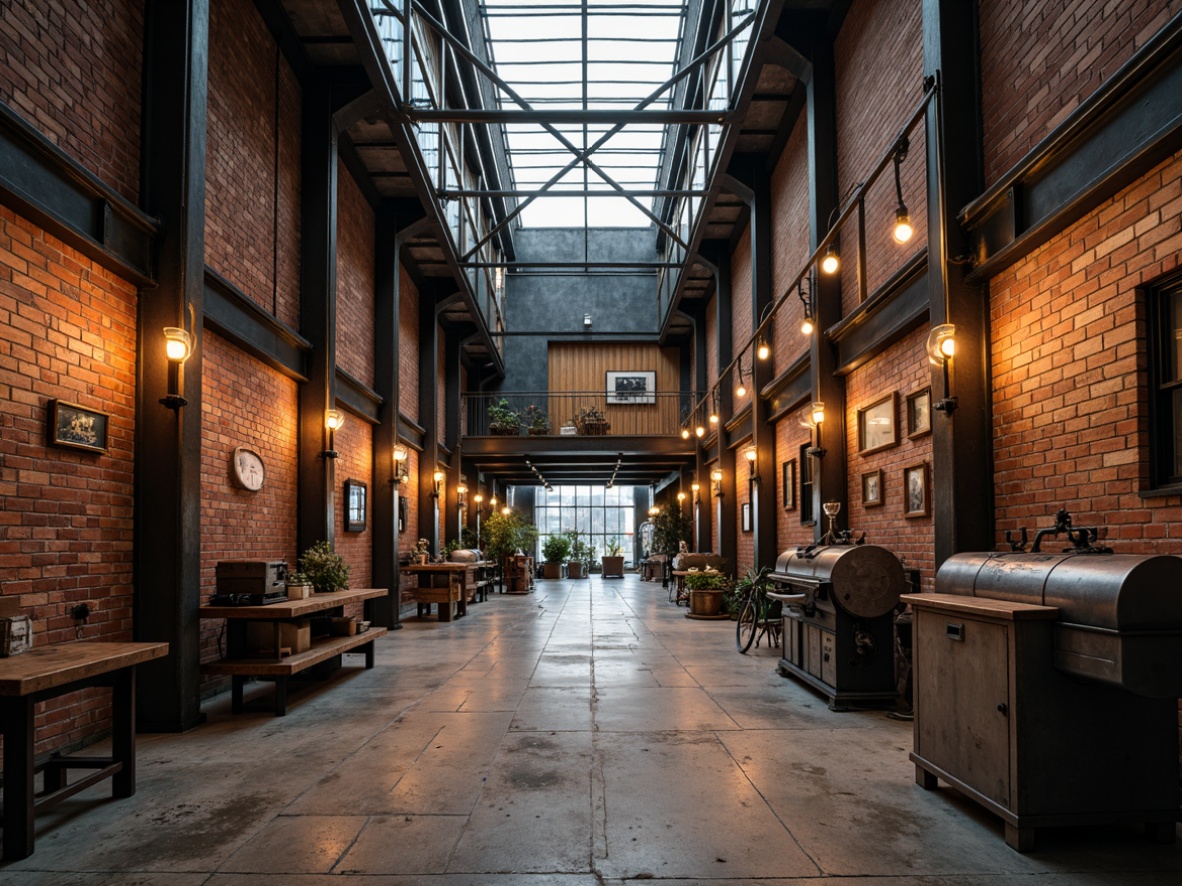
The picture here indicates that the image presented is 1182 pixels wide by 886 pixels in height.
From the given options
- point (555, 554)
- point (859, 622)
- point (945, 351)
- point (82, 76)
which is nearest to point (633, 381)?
point (555, 554)

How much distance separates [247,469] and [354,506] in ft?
12.0

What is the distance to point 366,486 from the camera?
12172mm

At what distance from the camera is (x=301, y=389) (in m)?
9.21

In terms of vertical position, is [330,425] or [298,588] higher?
[330,425]

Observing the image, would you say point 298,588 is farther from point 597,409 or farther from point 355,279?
point 597,409

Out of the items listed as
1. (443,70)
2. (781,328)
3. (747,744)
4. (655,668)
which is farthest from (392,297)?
(747,744)

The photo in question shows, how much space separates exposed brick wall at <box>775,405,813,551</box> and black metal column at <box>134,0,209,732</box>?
715cm

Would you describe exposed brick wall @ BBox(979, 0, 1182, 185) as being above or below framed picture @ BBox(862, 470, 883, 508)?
above

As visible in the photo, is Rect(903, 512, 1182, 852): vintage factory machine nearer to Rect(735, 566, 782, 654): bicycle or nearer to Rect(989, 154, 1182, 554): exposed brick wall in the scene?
Rect(989, 154, 1182, 554): exposed brick wall

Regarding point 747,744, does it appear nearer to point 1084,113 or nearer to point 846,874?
point 846,874

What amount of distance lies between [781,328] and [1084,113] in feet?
26.9

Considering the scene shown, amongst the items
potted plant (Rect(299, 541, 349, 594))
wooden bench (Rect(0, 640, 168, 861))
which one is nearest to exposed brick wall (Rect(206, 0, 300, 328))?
potted plant (Rect(299, 541, 349, 594))

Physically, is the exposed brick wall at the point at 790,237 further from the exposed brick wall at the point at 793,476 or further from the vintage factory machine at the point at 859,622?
the vintage factory machine at the point at 859,622

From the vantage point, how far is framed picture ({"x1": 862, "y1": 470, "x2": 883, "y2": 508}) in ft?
27.1
